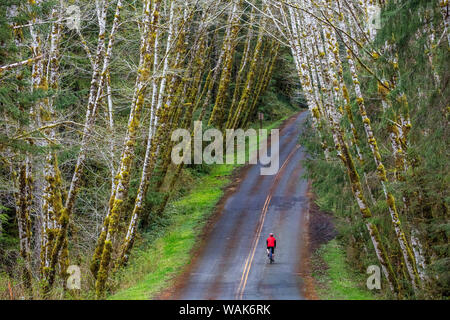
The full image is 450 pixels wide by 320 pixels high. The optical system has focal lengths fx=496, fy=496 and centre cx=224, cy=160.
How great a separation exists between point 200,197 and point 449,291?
17.9 meters

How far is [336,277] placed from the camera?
58.2 feet

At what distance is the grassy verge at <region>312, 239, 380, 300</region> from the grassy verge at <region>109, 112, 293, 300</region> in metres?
5.13

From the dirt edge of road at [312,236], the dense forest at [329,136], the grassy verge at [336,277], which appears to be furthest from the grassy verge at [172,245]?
the grassy verge at [336,277]

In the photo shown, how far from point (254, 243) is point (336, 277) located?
487 centimetres

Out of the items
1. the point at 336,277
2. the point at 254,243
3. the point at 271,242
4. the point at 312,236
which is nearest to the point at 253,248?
the point at 254,243

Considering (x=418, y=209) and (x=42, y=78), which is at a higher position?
(x=42, y=78)

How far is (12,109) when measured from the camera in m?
11.2

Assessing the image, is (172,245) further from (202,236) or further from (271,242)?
(271,242)

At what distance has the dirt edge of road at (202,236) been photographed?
15.6 metres

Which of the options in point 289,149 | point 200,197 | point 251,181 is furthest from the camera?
point 289,149

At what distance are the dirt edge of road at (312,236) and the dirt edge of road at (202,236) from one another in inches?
163

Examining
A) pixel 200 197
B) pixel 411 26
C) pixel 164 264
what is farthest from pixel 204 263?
pixel 411 26

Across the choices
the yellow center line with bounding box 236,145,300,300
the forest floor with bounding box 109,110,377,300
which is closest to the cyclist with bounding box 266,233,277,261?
the yellow center line with bounding box 236,145,300,300
